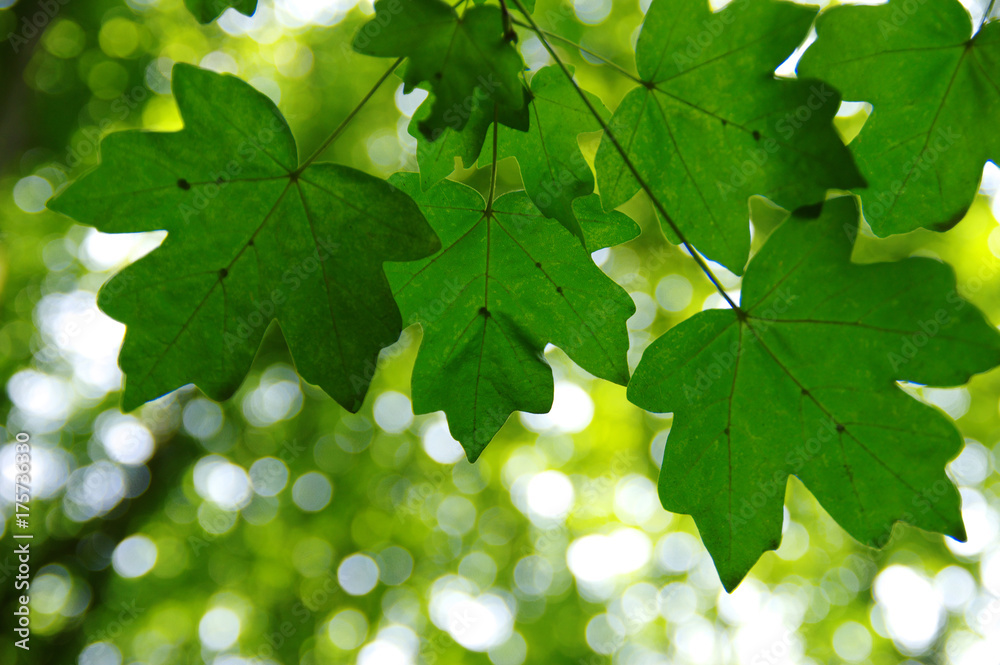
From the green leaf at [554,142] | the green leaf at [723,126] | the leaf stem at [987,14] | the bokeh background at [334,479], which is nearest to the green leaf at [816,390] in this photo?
the green leaf at [723,126]

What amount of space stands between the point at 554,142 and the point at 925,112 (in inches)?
36.4


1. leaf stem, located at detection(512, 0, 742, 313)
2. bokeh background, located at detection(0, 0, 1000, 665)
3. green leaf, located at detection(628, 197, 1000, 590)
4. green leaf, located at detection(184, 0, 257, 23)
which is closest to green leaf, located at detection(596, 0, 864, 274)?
leaf stem, located at detection(512, 0, 742, 313)

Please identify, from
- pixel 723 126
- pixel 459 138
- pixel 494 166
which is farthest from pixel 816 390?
pixel 459 138

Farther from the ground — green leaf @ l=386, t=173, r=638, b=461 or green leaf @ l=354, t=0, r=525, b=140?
green leaf @ l=354, t=0, r=525, b=140

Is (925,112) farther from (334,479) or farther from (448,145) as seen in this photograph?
(334,479)

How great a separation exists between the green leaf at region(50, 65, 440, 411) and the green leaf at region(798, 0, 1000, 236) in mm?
1130

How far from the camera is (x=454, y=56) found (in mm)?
1210

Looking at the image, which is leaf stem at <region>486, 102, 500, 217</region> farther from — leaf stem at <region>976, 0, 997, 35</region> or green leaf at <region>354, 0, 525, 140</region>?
leaf stem at <region>976, 0, 997, 35</region>

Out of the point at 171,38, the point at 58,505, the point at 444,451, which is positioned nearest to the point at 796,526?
the point at 444,451

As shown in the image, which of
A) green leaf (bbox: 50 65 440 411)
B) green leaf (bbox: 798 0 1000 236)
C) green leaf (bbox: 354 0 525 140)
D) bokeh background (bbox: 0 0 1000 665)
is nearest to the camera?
green leaf (bbox: 354 0 525 140)

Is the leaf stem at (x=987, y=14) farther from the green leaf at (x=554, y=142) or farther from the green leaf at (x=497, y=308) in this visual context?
the green leaf at (x=497, y=308)

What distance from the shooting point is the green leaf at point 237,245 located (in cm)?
132

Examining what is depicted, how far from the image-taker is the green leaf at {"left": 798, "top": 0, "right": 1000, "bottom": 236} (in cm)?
149

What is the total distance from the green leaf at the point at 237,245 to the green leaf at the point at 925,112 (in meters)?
1.13
